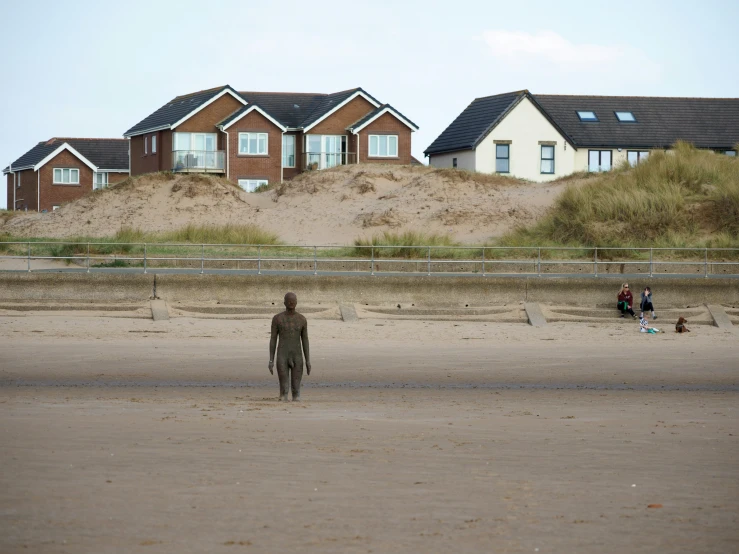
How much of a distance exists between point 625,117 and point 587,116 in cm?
223

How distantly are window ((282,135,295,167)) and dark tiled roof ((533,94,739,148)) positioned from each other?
14372 mm

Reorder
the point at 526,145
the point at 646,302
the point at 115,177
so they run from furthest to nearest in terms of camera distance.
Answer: the point at 115,177 < the point at 526,145 < the point at 646,302

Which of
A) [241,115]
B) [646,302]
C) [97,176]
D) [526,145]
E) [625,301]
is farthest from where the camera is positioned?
[97,176]

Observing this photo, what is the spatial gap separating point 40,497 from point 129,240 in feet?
112

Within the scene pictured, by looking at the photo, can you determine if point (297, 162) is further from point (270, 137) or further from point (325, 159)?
point (270, 137)

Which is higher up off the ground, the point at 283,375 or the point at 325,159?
the point at 325,159

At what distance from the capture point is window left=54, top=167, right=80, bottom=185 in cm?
7775

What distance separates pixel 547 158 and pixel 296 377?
4737 cm

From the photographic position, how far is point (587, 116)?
62.4 m

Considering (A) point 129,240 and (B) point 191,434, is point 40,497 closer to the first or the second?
(B) point 191,434

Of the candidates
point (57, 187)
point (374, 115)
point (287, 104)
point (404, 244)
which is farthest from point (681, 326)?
point (57, 187)

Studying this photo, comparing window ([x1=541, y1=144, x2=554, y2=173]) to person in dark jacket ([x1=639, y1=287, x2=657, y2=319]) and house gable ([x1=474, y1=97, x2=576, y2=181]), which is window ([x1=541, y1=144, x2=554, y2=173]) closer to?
house gable ([x1=474, y1=97, x2=576, y2=181])

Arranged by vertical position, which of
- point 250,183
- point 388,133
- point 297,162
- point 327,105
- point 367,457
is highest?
point 327,105

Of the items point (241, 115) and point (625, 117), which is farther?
point (625, 117)
